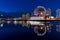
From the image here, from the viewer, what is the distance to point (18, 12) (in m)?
4.46

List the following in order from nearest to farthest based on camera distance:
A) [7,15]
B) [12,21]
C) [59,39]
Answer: [59,39] → [7,15] → [12,21]

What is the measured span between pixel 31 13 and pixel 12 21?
60 cm

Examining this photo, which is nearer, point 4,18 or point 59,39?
point 59,39

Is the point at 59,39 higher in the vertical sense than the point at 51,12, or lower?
lower

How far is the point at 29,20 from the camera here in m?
4.75

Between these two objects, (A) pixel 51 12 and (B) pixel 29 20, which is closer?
(A) pixel 51 12

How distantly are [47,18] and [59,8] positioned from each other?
16.7 inches

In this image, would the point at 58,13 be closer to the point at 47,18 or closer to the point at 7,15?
the point at 47,18

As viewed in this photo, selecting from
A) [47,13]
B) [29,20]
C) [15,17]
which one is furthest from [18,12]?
[47,13]

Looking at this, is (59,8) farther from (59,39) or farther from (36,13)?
(59,39)

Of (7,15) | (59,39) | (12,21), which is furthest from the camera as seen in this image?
(12,21)

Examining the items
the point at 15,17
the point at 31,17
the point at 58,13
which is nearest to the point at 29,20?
the point at 31,17

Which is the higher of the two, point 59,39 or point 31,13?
point 31,13

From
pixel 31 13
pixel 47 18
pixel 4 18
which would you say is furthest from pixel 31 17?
pixel 4 18
